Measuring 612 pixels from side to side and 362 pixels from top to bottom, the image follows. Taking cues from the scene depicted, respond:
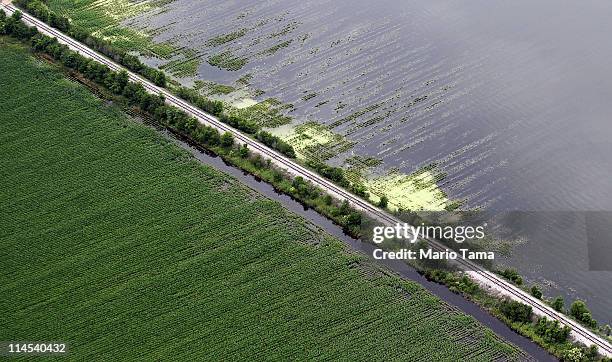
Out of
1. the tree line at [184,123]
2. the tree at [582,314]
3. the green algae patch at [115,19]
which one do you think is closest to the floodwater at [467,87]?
the tree at [582,314]

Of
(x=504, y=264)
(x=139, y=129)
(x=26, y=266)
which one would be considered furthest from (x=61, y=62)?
(x=504, y=264)

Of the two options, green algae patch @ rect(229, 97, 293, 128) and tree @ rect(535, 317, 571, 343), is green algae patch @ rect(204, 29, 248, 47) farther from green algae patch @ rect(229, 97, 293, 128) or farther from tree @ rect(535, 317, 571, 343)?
tree @ rect(535, 317, 571, 343)

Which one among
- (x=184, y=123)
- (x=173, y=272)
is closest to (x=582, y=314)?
(x=173, y=272)

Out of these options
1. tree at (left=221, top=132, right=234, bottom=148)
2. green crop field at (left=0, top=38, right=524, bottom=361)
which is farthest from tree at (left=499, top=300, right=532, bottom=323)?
tree at (left=221, top=132, right=234, bottom=148)

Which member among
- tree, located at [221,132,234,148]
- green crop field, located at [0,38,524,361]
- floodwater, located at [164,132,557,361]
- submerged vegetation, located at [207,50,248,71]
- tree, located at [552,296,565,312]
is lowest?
green crop field, located at [0,38,524,361]

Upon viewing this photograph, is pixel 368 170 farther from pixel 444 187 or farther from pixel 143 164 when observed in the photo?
pixel 143 164

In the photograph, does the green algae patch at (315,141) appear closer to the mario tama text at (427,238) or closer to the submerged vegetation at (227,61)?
the mario tama text at (427,238)

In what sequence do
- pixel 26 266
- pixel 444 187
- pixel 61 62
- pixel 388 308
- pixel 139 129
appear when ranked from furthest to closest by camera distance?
pixel 61 62 → pixel 139 129 → pixel 444 187 → pixel 26 266 → pixel 388 308
